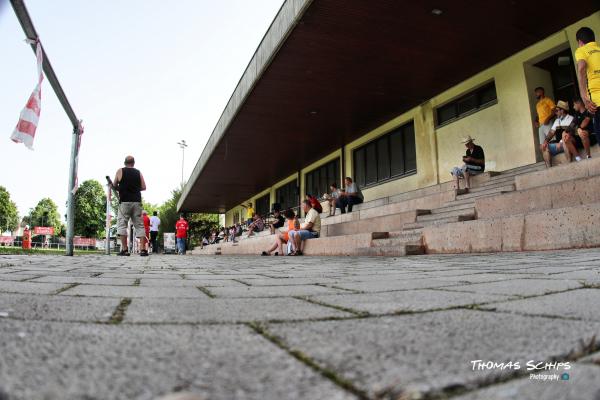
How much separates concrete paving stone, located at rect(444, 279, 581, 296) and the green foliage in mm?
113453

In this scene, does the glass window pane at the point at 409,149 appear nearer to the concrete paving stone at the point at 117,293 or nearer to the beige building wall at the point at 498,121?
the beige building wall at the point at 498,121

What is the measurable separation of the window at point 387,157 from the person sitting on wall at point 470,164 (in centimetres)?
340

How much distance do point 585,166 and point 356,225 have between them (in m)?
5.10

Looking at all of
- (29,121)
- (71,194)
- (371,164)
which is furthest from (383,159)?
(29,121)

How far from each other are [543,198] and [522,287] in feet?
14.8

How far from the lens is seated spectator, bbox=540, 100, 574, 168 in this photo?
23.8 feet

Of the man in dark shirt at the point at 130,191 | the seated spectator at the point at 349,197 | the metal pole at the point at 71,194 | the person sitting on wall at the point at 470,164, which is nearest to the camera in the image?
the man in dark shirt at the point at 130,191

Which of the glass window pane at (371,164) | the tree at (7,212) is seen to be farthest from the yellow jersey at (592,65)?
the tree at (7,212)

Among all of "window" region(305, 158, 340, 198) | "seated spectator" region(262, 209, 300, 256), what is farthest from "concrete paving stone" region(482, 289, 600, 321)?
"window" region(305, 158, 340, 198)

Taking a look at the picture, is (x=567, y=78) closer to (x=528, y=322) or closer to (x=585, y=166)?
(x=585, y=166)

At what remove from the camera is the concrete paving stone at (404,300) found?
146 centimetres

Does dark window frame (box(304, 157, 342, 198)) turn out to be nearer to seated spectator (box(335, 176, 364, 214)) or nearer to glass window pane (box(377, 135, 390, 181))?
glass window pane (box(377, 135, 390, 181))

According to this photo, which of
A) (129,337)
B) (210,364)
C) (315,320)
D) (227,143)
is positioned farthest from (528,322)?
(227,143)

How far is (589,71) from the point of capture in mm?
4871
